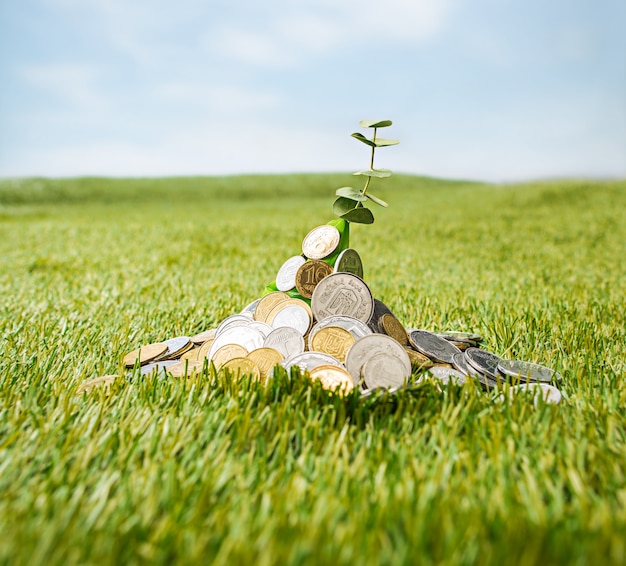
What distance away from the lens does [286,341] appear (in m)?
2.55

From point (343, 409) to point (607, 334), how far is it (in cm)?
238

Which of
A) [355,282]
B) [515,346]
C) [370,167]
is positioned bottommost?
[515,346]

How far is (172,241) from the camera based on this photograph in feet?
28.5

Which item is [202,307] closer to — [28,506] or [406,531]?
[28,506]

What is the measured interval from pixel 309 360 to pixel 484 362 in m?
0.88

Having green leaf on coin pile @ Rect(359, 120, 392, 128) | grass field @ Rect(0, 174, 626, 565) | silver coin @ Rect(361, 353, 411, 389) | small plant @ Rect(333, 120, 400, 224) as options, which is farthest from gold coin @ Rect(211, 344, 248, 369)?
green leaf on coin pile @ Rect(359, 120, 392, 128)

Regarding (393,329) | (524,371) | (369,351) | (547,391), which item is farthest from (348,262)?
(547,391)

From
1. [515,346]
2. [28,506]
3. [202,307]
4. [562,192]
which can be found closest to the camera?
[28,506]

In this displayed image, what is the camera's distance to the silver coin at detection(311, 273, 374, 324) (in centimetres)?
265

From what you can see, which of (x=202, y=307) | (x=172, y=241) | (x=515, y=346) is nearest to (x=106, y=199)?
(x=172, y=241)

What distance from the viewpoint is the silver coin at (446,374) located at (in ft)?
7.68

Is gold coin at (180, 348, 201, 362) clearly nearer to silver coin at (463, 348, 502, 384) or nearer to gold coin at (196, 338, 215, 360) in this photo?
gold coin at (196, 338, 215, 360)

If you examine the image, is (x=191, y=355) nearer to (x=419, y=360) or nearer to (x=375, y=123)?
(x=419, y=360)

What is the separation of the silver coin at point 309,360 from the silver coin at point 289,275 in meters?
0.66
